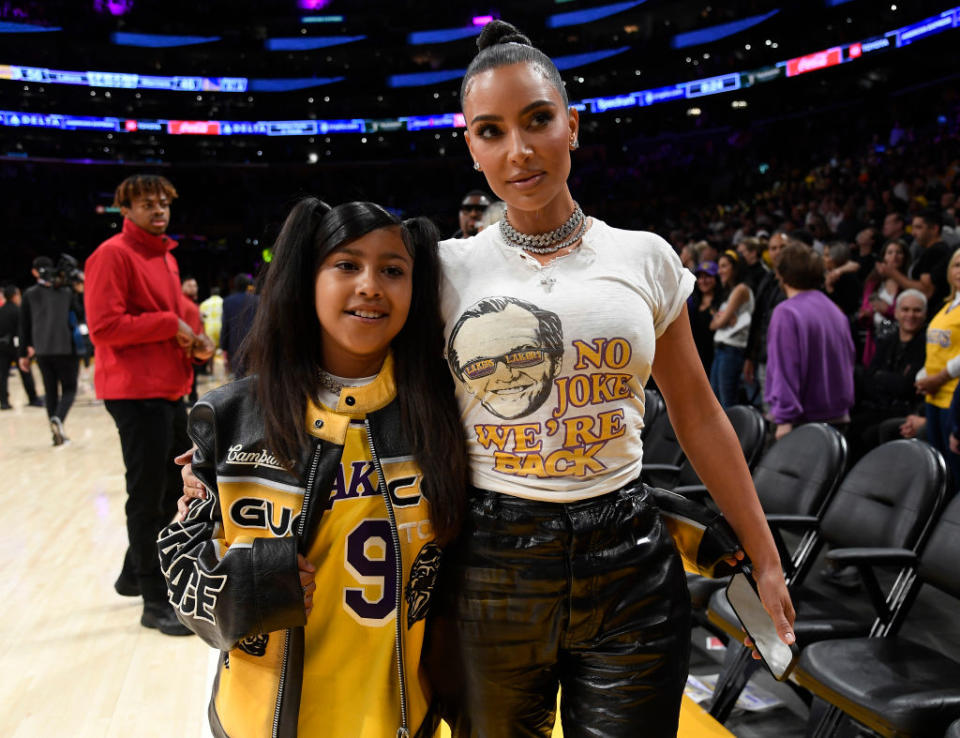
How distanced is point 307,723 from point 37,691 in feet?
6.37

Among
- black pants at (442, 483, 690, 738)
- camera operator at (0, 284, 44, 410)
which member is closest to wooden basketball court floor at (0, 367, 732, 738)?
black pants at (442, 483, 690, 738)

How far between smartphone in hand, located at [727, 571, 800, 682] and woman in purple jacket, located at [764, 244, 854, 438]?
89.8 inches

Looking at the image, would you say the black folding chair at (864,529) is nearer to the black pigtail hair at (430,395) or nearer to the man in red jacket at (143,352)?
the black pigtail hair at (430,395)

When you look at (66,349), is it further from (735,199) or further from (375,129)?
(375,129)

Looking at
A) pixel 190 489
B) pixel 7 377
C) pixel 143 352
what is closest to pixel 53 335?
pixel 7 377

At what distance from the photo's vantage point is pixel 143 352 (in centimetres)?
291

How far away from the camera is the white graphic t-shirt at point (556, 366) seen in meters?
1.14

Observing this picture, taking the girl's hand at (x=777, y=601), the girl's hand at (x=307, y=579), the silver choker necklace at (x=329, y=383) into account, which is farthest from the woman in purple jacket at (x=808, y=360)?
the girl's hand at (x=307, y=579)

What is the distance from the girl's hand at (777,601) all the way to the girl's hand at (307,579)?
2.53 feet

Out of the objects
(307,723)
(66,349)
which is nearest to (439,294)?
(307,723)

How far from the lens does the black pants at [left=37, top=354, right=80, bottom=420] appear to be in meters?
6.74

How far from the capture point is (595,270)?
3.92ft

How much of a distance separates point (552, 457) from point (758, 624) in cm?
54

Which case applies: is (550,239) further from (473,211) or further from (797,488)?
(473,211)
